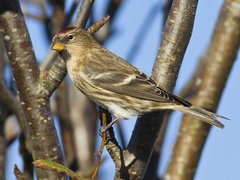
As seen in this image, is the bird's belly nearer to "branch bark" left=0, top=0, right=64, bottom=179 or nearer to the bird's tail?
the bird's tail

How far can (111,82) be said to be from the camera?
4.99 metres

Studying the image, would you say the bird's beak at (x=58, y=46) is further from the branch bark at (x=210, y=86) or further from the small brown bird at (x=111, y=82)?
the branch bark at (x=210, y=86)

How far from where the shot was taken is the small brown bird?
4641 millimetres

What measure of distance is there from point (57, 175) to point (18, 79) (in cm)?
69

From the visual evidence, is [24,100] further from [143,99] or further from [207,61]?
[207,61]

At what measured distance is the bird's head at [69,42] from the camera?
480cm

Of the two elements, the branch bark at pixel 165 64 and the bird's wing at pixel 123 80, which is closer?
the branch bark at pixel 165 64

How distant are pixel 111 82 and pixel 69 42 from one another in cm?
48

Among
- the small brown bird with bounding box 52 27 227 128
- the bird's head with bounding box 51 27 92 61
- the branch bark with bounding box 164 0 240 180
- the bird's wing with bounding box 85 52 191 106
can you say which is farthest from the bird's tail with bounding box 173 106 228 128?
the bird's head with bounding box 51 27 92 61

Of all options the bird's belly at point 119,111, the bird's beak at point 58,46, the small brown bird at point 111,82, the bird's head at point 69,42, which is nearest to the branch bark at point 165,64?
the small brown bird at point 111,82

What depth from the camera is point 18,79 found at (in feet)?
14.2

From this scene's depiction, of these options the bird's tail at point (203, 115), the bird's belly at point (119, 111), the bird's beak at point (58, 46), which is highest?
the bird's beak at point (58, 46)

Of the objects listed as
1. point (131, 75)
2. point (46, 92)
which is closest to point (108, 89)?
point (131, 75)

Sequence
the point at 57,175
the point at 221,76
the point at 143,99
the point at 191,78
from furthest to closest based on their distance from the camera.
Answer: the point at 191,78 → the point at 221,76 → the point at 143,99 → the point at 57,175
